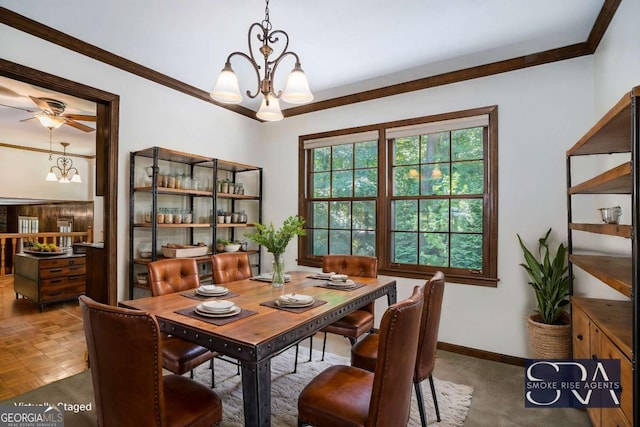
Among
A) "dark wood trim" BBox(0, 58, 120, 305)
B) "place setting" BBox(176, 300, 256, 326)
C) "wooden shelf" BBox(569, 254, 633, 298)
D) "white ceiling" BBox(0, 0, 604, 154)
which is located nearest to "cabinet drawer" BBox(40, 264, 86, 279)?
"dark wood trim" BBox(0, 58, 120, 305)

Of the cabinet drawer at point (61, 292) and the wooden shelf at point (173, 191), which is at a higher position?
the wooden shelf at point (173, 191)

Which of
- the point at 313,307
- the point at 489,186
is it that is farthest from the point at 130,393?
the point at 489,186

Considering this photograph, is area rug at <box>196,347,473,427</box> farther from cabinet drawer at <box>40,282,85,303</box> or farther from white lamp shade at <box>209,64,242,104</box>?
cabinet drawer at <box>40,282,85,303</box>

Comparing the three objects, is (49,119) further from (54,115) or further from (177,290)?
(177,290)

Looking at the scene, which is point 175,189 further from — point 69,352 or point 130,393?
point 130,393

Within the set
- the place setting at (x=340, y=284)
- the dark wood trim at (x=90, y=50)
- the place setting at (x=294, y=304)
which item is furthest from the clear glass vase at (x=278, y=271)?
the dark wood trim at (x=90, y=50)

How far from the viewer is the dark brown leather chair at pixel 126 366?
4.03 ft

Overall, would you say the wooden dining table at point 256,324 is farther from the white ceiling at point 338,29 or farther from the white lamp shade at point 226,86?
the white ceiling at point 338,29

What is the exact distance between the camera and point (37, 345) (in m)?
3.30

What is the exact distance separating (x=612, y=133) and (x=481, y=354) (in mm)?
2215

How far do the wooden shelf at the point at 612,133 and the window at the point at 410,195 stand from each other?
1.02 m

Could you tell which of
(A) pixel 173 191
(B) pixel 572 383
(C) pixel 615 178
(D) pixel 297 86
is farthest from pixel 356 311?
(A) pixel 173 191

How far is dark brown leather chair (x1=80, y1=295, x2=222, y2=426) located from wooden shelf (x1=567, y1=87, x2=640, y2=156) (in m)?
1.94

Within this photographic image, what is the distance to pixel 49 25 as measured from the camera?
2527 mm
